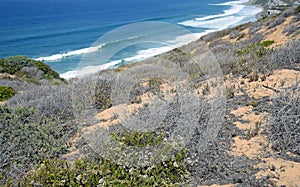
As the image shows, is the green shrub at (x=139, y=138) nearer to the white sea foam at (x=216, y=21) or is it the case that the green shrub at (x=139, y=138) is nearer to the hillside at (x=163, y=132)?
the hillside at (x=163, y=132)

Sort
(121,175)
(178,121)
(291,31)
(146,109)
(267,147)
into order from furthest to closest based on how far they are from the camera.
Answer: (291,31) < (146,109) < (178,121) < (267,147) < (121,175)

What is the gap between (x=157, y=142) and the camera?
4.64 metres


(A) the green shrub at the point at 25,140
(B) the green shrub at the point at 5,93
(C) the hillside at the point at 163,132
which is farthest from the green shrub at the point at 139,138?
(B) the green shrub at the point at 5,93

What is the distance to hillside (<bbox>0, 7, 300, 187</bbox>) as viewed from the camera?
13.1 ft

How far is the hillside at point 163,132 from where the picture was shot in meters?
4.01

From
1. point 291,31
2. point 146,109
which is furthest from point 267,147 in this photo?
point 291,31

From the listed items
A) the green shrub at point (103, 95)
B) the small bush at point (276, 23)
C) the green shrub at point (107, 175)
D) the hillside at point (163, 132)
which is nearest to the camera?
the green shrub at point (107, 175)

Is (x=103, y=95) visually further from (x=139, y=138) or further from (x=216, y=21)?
(x=216, y=21)

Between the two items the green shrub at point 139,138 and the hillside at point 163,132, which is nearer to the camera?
the hillside at point 163,132

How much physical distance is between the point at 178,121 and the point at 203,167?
46.6 inches

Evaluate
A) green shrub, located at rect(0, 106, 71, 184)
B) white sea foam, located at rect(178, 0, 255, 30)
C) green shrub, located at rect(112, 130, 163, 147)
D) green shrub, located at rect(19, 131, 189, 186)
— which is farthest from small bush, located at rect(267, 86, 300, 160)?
white sea foam, located at rect(178, 0, 255, 30)

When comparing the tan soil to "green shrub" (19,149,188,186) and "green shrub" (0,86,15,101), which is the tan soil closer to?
"green shrub" (19,149,188,186)

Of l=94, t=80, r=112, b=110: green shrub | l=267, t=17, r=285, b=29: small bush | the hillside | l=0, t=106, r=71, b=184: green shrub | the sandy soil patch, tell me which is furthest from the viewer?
l=267, t=17, r=285, b=29: small bush

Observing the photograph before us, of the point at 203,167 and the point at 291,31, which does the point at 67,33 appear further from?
the point at 203,167
